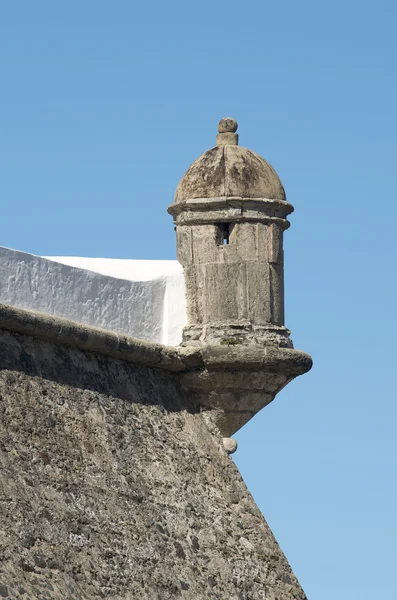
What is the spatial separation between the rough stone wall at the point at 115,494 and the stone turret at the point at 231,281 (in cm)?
33

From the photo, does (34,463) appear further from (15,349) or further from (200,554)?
(200,554)

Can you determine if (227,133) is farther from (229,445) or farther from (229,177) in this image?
(229,445)

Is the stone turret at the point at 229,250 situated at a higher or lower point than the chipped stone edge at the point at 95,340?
higher

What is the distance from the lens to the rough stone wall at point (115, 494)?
34.5ft

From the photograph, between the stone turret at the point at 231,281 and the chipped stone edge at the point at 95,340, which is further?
the stone turret at the point at 231,281

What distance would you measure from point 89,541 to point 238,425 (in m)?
2.83

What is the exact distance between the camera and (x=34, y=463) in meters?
10.8

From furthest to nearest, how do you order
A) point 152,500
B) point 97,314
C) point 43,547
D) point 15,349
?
point 97,314 < point 152,500 < point 15,349 < point 43,547

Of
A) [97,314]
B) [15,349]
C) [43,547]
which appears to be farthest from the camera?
[97,314]

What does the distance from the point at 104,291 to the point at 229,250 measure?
40.2 inches

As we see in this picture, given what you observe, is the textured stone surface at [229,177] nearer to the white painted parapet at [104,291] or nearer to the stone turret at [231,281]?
the stone turret at [231,281]

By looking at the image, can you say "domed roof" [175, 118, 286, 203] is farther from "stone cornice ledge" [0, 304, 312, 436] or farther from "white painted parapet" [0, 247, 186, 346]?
"stone cornice ledge" [0, 304, 312, 436]

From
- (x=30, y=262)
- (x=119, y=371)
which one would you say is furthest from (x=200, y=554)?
(x=30, y=262)

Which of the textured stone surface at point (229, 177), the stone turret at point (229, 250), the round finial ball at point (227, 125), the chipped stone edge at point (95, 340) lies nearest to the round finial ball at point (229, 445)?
the chipped stone edge at point (95, 340)
